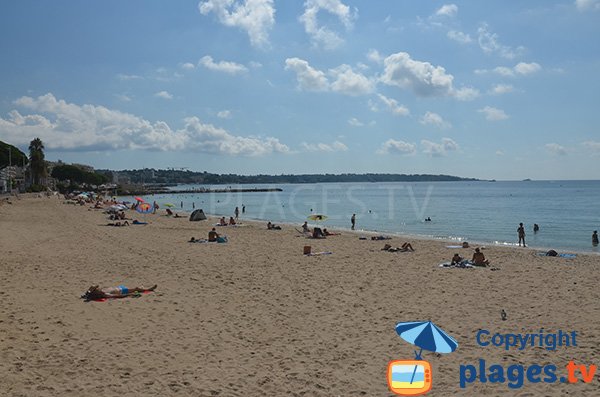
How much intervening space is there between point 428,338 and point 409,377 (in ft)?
2.05

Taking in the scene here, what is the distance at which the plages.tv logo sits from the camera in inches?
253

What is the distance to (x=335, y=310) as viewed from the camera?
10.3 m

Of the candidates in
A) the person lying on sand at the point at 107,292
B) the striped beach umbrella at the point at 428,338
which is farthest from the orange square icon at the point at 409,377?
the person lying on sand at the point at 107,292

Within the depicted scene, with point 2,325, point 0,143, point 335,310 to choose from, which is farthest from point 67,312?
point 0,143

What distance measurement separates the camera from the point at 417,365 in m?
7.09

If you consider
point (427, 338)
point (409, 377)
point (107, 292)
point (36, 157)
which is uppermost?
point (36, 157)

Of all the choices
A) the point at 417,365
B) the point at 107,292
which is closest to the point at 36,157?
the point at 107,292

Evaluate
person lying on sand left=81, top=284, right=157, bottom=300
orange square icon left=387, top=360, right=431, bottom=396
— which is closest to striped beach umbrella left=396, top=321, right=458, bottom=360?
orange square icon left=387, top=360, right=431, bottom=396

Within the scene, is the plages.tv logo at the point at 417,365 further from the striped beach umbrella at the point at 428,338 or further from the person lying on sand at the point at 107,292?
the person lying on sand at the point at 107,292

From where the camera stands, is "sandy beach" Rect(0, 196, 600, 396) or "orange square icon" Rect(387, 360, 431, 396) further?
"sandy beach" Rect(0, 196, 600, 396)

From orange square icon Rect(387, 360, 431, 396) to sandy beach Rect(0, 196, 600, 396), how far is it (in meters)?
0.14

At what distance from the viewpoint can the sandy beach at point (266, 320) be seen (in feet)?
21.3

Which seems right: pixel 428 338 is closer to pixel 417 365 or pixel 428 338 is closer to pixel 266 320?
pixel 417 365

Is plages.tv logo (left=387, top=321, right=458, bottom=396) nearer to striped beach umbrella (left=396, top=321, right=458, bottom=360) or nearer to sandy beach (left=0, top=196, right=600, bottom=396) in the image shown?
striped beach umbrella (left=396, top=321, right=458, bottom=360)
